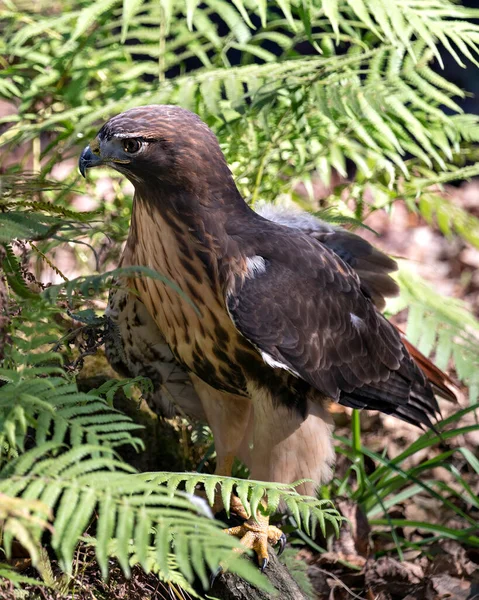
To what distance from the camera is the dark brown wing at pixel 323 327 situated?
2932 millimetres

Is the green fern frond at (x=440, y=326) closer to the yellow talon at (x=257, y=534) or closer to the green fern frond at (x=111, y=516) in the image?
the yellow talon at (x=257, y=534)

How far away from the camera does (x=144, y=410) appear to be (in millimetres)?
3713

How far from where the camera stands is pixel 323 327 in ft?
10.5

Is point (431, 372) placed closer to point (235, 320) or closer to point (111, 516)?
point (235, 320)

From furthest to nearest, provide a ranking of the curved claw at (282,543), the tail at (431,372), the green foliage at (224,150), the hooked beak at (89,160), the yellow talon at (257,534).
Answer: the tail at (431,372), the curved claw at (282,543), the yellow talon at (257,534), the hooked beak at (89,160), the green foliage at (224,150)

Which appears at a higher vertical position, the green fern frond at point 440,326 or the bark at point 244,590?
the green fern frond at point 440,326

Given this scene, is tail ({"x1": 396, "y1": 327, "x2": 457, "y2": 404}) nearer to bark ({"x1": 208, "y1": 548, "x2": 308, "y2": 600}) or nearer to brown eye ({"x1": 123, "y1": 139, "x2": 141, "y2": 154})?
bark ({"x1": 208, "y1": 548, "x2": 308, "y2": 600})

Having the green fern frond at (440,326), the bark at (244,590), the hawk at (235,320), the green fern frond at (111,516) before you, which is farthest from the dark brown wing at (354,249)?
the green fern frond at (111,516)

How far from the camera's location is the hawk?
2918mm

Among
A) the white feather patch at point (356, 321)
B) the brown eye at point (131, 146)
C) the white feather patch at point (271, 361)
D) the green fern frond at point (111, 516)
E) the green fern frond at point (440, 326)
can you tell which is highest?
the brown eye at point (131, 146)

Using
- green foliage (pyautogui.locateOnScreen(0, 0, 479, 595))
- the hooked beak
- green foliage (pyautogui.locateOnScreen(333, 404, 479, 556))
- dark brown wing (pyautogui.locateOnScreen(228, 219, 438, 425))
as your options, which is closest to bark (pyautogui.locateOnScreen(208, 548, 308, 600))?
green foliage (pyautogui.locateOnScreen(0, 0, 479, 595))

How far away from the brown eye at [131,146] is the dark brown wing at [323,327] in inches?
20.2

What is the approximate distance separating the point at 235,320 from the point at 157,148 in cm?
66

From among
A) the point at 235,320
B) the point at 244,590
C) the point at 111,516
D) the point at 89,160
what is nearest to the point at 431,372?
the point at 235,320
